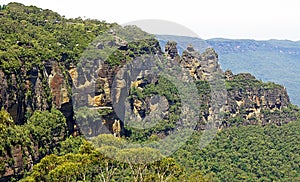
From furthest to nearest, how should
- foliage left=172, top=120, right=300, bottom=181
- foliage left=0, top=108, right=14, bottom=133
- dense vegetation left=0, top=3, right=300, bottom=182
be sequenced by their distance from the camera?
foliage left=172, top=120, right=300, bottom=181 < dense vegetation left=0, top=3, right=300, bottom=182 < foliage left=0, top=108, right=14, bottom=133

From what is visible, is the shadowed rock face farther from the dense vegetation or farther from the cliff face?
the dense vegetation

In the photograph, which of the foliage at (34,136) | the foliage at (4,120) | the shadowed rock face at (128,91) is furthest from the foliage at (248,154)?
the foliage at (4,120)

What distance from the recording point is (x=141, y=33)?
45.9 metres

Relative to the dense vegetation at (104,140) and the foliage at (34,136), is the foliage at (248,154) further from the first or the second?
the foliage at (34,136)

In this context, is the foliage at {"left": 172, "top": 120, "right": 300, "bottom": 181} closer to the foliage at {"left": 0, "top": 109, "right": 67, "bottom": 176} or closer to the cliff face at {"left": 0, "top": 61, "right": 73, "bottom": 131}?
the cliff face at {"left": 0, "top": 61, "right": 73, "bottom": 131}

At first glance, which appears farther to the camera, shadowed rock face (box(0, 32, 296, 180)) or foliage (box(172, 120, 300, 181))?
foliage (box(172, 120, 300, 181))

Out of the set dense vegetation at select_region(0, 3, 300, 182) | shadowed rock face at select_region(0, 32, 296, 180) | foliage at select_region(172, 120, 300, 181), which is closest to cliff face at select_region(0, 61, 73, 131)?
shadowed rock face at select_region(0, 32, 296, 180)

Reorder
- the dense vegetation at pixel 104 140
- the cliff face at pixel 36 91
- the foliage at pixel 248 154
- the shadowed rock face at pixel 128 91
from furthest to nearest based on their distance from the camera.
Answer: the foliage at pixel 248 154 < the shadowed rock face at pixel 128 91 < the cliff face at pixel 36 91 < the dense vegetation at pixel 104 140

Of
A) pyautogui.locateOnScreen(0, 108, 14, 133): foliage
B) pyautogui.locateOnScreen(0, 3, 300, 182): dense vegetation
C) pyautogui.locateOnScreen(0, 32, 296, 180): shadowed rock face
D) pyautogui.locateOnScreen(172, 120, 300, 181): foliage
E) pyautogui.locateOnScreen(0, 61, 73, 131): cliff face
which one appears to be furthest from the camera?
pyautogui.locateOnScreen(172, 120, 300, 181): foliage

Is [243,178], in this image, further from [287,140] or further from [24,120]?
[24,120]

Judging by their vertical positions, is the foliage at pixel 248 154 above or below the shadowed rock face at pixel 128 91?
below

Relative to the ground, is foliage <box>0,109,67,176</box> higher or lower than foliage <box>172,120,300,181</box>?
higher

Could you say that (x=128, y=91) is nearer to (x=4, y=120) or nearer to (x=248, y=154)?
(x=248, y=154)

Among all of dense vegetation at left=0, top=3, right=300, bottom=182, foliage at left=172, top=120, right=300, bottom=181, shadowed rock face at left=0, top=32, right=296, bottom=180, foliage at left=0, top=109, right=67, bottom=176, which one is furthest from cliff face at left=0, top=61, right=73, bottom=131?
foliage at left=172, top=120, right=300, bottom=181
